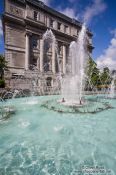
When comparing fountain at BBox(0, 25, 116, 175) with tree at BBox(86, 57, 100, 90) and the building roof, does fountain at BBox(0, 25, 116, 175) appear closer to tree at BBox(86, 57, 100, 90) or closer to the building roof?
tree at BBox(86, 57, 100, 90)

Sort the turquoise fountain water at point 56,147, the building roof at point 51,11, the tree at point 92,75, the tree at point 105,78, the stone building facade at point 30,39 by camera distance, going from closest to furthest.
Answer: the turquoise fountain water at point 56,147, the stone building facade at point 30,39, the building roof at point 51,11, the tree at point 92,75, the tree at point 105,78

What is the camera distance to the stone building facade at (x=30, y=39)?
2764cm

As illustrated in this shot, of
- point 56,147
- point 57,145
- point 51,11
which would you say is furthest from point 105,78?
point 56,147

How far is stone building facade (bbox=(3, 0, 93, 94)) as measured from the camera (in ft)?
90.7

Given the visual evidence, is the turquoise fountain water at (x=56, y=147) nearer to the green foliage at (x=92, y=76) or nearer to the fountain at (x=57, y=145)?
the fountain at (x=57, y=145)

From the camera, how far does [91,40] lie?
4516 cm

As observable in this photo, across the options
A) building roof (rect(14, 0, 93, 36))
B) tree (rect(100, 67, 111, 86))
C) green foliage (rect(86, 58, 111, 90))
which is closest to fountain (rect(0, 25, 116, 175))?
green foliage (rect(86, 58, 111, 90))

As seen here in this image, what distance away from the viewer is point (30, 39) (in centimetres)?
2978

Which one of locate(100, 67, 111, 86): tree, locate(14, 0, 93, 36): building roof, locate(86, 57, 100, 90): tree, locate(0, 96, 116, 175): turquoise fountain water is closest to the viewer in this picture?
locate(0, 96, 116, 175): turquoise fountain water

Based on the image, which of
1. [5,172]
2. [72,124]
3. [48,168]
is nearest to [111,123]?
[72,124]

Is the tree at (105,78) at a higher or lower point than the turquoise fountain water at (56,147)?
higher

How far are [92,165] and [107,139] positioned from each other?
1.94 metres

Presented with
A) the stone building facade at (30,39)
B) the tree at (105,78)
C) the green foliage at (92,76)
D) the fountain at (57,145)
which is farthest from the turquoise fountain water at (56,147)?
the tree at (105,78)

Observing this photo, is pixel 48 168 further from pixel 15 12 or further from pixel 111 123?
pixel 15 12
